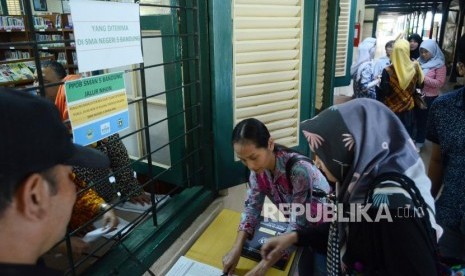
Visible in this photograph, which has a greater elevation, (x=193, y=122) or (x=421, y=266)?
(x=193, y=122)

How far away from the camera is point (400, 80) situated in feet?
11.8

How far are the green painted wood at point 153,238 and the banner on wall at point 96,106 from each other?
1.83ft

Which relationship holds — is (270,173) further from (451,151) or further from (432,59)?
(432,59)

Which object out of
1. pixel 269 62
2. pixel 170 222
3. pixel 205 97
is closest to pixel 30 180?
pixel 170 222

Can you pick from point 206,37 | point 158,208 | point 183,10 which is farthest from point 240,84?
point 158,208

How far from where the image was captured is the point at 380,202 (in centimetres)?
93

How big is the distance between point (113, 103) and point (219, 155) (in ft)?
2.78

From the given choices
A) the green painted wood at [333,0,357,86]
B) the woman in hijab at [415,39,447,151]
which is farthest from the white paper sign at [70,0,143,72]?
the green painted wood at [333,0,357,86]

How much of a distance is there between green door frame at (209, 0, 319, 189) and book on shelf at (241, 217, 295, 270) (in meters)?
0.40

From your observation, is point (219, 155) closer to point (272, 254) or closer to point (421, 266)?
point (272, 254)

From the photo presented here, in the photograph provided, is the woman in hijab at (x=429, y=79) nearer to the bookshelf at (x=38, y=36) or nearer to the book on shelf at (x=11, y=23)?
the bookshelf at (x=38, y=36)

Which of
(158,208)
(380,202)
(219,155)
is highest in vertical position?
(380,202)

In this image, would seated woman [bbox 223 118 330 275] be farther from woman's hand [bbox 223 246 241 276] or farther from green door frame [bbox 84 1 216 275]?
green door frame [bbox 84 1 216 275]

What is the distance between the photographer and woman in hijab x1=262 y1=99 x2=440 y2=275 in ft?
2.92
